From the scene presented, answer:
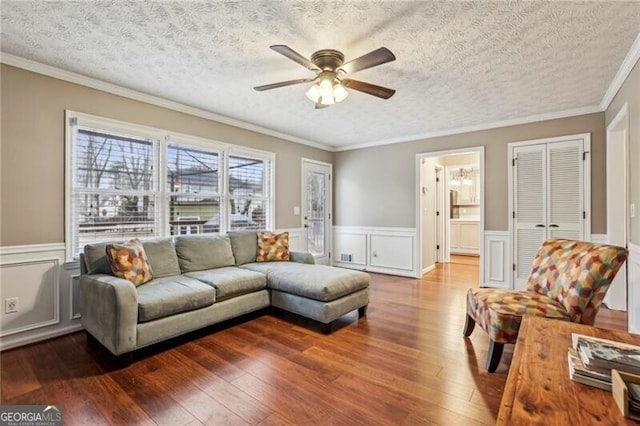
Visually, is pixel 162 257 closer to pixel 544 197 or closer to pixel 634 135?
pixel 634 135

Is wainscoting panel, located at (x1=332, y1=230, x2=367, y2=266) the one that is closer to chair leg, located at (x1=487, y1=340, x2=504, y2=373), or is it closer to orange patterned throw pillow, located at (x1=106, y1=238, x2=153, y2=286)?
chair leg, located at (x1=487, y1=340, x2=504, y2=373)

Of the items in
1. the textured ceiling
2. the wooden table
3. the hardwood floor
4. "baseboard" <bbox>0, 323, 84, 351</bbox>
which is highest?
the textured ceiling

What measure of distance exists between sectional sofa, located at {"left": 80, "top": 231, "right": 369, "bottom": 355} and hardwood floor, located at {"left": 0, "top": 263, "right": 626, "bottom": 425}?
0.19 metres

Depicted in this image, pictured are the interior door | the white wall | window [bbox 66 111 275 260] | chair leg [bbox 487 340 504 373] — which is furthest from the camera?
the interior door

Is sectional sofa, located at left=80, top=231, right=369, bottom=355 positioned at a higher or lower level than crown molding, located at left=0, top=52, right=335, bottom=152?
lower

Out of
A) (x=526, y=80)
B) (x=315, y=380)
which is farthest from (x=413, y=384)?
(x=526, y=80)

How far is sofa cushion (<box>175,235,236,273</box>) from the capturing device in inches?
132

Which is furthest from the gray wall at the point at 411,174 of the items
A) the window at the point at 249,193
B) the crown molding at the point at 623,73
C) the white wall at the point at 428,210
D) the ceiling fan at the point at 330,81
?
the ceiling fan at the point at 330,81

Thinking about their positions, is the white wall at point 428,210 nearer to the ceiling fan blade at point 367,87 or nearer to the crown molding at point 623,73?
the crown molding at point 623,73

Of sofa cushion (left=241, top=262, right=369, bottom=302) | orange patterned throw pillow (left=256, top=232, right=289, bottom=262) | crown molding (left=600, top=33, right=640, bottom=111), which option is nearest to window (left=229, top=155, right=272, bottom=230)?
orange patterned throw pillow (left=256, top=232, right=289, bottom=262)

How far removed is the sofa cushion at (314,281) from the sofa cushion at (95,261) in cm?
140

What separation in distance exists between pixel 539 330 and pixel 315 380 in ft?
4.54

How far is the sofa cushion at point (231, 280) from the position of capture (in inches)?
115

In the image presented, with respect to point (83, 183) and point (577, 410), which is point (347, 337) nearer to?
point (577, 410)
